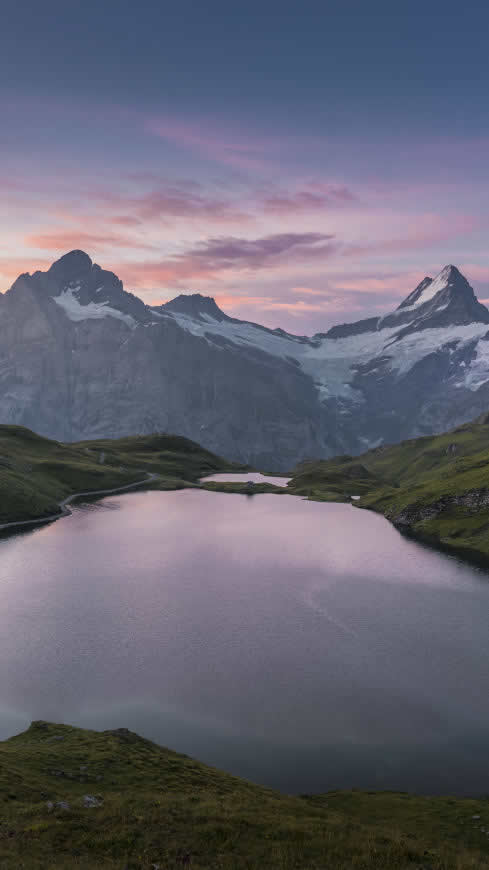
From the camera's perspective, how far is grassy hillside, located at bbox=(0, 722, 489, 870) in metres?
28.0

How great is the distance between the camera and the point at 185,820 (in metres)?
32.6

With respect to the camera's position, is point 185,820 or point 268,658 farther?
point 268,658

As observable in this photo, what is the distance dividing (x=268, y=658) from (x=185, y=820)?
129 feet

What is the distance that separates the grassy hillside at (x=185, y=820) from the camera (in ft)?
91.7

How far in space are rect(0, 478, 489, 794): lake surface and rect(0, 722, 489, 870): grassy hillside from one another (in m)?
7.32

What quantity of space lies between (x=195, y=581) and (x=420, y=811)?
71552 mm

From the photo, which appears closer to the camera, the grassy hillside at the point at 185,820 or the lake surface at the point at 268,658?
the grassy hillside at the point at 185,820

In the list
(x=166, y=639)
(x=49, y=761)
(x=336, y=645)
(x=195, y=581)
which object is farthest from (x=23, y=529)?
(x=49, y=761)

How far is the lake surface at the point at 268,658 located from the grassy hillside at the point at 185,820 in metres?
7.32

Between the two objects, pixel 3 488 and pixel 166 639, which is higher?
pixel 3 488

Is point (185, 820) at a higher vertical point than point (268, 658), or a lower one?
higher

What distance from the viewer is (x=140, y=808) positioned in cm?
3378

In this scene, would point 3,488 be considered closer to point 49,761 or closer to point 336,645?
point 336,645

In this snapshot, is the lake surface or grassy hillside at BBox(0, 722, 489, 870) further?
the lake surface
